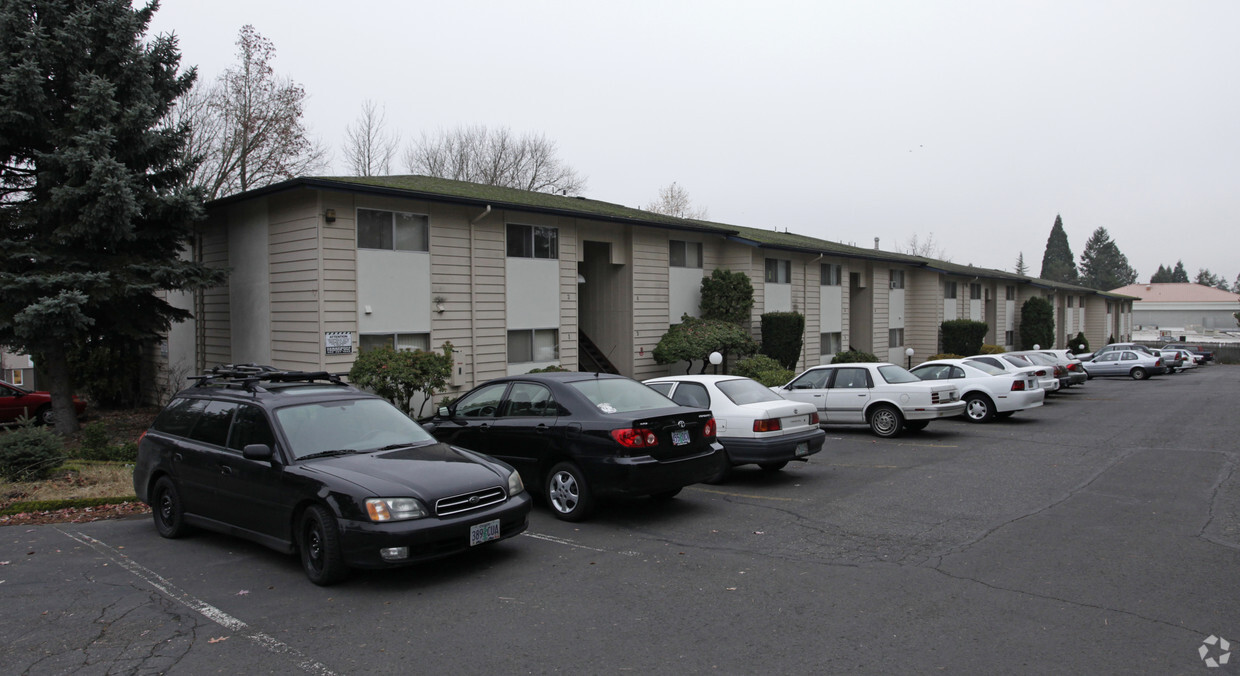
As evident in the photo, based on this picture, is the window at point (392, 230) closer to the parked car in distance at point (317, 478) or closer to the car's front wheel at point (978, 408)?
the parked car in distance at point (317, 478)

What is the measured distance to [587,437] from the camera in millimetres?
7848

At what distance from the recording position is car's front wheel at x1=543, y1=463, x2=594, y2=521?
7895mm

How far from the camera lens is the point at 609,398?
27.6 feet

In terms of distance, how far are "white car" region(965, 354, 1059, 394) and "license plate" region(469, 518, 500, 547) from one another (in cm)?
1458

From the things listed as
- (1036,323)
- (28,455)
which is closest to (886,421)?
(28,455)

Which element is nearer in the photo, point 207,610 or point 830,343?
point 207,610

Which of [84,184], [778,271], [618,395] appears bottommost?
[618,395]

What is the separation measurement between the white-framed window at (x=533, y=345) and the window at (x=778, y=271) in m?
9.51

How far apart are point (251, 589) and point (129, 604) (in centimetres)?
80

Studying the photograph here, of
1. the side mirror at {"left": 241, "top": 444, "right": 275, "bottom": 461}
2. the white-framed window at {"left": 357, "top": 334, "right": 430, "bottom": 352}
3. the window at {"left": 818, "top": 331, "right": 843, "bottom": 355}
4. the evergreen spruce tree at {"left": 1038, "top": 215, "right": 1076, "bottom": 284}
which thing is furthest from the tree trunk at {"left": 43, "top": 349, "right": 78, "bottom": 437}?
the evergreen spruce tree at {"left": 1038, "top": 215, "right": 1076, "bottom": 284}

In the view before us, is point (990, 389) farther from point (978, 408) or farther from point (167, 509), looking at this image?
point (167, 509)

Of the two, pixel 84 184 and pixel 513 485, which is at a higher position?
pixel 84 184

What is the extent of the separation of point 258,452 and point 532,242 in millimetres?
12578

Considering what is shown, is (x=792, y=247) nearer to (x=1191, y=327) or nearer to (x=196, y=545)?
(x=196, y=545)
